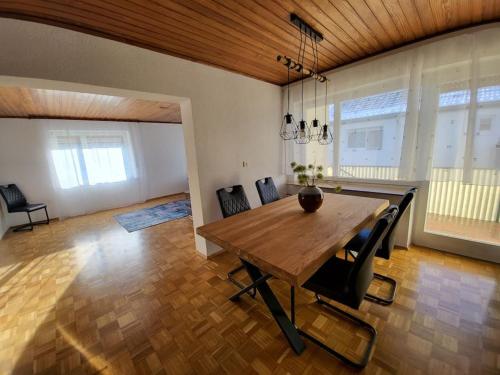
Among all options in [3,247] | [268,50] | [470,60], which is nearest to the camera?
[470,60]

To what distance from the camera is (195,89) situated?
93.4 inches

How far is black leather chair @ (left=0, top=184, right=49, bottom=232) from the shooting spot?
388 centimetres

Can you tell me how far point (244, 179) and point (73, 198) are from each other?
4.59 m

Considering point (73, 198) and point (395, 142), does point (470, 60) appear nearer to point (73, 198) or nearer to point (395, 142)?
point (395, 142)

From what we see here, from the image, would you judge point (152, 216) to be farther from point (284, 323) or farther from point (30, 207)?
point (284, 323)

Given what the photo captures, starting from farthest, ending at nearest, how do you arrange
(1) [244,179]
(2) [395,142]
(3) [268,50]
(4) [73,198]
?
(4) [73,198] → (1) [244,179] → (2) [395,142] → (3) [268,50]

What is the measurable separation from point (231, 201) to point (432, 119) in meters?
2.45

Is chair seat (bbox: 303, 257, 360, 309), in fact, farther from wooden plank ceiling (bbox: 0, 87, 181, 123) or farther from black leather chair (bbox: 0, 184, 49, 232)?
black leather chair (bbox: 0, 184, 49, 232)

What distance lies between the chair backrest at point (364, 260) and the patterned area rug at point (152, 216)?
3.84 metres

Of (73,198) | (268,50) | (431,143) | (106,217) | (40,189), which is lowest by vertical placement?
(106,217)

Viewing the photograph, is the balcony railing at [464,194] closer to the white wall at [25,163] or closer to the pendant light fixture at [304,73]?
the pendant light fixture at [304,73]

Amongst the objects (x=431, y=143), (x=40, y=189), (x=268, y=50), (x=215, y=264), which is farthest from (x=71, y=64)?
(x=40, y=189)

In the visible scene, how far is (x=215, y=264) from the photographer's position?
8.30 ft

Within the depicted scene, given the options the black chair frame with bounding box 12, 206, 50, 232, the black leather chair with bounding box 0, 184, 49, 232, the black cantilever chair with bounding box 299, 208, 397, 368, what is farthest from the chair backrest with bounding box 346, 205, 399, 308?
the black chair frame with bounding box 12, 206, 50, 232
